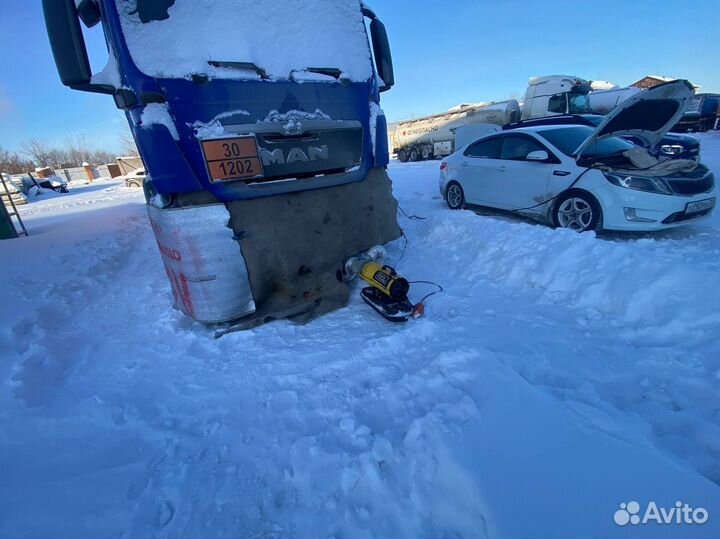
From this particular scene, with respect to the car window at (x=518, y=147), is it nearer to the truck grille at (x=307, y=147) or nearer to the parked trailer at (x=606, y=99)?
the truck grille at (x=307, y=147)

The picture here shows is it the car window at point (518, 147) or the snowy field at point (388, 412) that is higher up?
the car window at point (518, 147)

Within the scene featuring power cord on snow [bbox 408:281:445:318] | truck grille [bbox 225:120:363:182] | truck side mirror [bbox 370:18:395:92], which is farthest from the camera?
truck side mirror [bbox 370:18:395:92]

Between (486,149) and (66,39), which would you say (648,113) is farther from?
(66,39)

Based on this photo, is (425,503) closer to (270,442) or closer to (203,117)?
(270,442)

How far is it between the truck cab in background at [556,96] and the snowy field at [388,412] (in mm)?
18318

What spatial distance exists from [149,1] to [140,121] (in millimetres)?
858

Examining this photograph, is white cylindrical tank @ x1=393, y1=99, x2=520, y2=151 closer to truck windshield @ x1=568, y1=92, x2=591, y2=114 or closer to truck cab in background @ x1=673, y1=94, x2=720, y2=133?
truck windshield @ x1=568, y1=92, x2=591, y2=114

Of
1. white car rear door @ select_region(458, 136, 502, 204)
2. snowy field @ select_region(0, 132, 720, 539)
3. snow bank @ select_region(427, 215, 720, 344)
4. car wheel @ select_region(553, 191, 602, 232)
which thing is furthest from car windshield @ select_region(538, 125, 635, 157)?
snowy field @ select_region(0, 132, 720, 539)

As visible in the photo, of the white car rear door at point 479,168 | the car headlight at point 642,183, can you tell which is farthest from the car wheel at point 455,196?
the car headlight at point 642,183

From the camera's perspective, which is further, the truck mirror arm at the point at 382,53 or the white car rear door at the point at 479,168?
the white car rear door at the point at 479,168

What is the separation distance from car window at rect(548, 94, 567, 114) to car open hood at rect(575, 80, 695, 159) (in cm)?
1532

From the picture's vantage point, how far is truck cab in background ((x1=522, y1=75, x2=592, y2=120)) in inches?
685

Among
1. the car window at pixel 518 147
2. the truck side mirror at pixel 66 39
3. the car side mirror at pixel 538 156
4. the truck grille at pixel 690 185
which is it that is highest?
the truck side mirror at pixel 66 39

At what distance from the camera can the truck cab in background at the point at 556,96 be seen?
17406 mm
